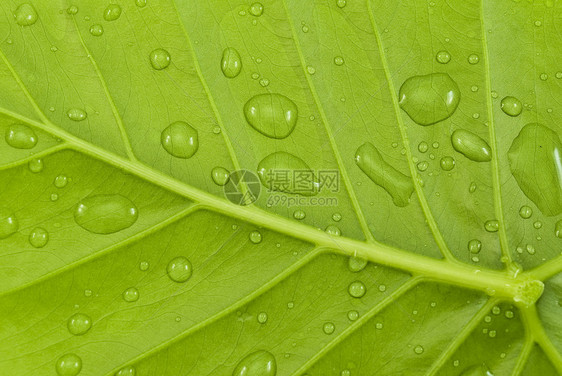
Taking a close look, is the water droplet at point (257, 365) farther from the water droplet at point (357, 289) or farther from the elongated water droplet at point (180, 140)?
the elongated water droplet at point (180, 140)

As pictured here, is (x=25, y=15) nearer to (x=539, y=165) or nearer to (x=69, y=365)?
(x=69, y=365)

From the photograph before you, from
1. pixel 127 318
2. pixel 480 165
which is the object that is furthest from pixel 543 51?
pixel 127 318

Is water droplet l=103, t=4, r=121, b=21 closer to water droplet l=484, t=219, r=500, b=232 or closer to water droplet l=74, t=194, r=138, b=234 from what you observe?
water droplet l=74, t=194, r=138, b=234

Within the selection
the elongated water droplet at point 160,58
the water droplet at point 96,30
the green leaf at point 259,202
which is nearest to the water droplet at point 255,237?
the green leaf at point 259,202

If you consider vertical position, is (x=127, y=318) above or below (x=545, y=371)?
above

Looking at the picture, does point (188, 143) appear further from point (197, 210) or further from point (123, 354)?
point (123, 354)

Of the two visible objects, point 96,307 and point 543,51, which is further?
point 543,51
